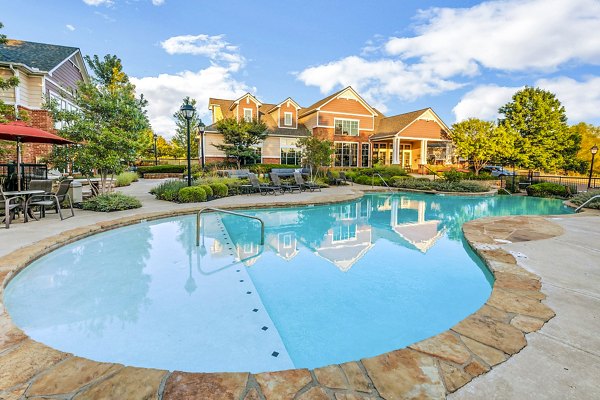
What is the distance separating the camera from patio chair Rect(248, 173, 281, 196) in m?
14.1

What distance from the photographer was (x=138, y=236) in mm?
7062

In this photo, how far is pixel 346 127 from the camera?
28.9 meters

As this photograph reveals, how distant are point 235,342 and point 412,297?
2.54 meters

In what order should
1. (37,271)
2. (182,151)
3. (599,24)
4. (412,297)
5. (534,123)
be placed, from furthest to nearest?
(182,151) < (534,123) < (599,24) < (37,271) < (412,297)

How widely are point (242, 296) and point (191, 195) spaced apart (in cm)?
806

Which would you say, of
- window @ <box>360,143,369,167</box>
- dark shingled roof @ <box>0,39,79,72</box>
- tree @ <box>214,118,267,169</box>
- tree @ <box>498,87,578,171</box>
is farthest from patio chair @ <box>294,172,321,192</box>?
tree @ <box>498,87,578,171</box>

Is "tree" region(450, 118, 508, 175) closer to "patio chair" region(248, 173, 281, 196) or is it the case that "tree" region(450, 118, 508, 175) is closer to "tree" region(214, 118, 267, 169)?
"tree" region(214, 118, 267, 169)

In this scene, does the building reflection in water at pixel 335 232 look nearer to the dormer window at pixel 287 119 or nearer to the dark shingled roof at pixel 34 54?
the dark shingled roof at pixel 34 54

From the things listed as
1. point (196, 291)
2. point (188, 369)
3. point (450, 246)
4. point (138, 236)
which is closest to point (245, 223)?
point (138, 236)

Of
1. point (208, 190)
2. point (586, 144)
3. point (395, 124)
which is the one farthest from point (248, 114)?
point (586, 144)

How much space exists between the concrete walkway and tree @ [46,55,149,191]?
10.3 meters

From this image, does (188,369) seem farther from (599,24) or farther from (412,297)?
(599,24)

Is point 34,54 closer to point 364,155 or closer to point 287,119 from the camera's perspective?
point 287,119

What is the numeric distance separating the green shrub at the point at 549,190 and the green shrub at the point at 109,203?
20065 millimetres
